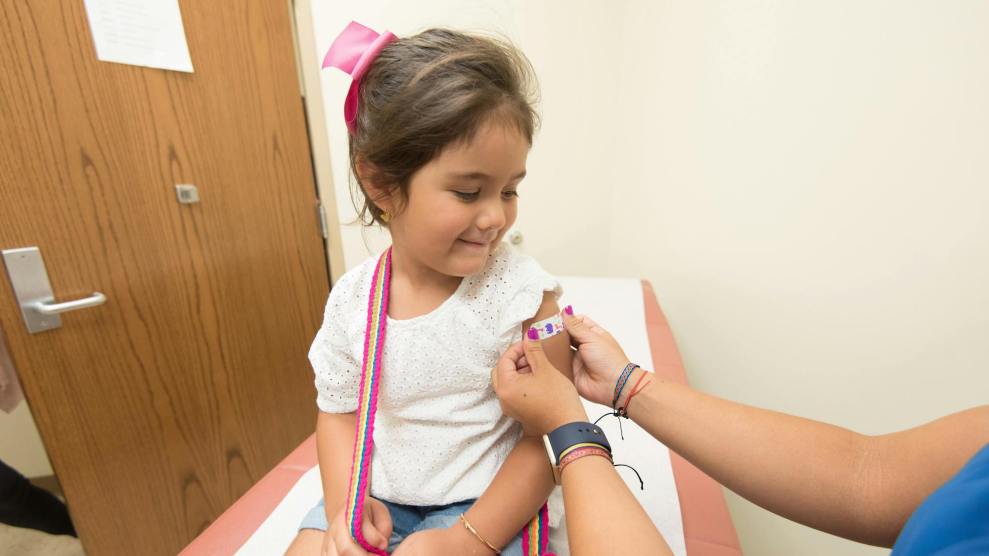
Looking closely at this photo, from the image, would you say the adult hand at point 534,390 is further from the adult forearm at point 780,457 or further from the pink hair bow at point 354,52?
the pink hair bow at point 354,52

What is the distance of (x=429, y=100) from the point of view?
0.56 metres

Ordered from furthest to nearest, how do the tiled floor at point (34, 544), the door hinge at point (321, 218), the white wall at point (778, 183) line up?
the door hinge at point (321, 218) → the tiled floor at point (34, 544) → the white wall at point (778, 183)

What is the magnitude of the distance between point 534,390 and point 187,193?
4.23 feet

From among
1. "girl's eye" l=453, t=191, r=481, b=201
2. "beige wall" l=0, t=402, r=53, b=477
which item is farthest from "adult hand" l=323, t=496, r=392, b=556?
"beige wall" l=0, t=402, r=53, b=477

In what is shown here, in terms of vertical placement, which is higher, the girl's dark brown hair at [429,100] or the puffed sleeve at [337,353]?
the girl's dark brown hair at [429,100]

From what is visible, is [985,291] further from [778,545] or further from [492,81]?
[492,81]

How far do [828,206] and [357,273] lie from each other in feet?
4.03

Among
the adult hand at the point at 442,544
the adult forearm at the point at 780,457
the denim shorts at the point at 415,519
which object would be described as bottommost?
the denim shorts at the point at 415,519

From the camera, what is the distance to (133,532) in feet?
3.90

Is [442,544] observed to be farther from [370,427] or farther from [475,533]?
[370,427]

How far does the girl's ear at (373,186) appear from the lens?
2.10 ft

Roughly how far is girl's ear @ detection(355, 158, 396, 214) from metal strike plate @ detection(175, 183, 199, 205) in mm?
938

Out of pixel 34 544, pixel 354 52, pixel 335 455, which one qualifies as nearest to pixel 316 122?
pixel 354 52

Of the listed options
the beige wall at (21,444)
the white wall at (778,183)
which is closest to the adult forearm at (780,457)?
the white wall at (778,183)
